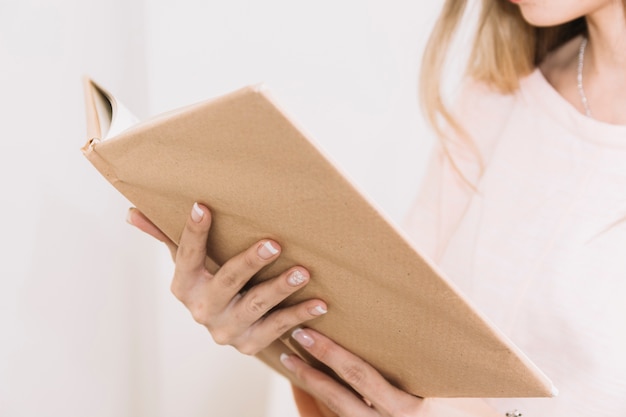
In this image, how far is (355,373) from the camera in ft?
2.07

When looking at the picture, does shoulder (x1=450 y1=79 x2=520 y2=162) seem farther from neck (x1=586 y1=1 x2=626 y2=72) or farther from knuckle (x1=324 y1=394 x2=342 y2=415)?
knuckle (x1=324 y1=394 x2=342 y2=415)

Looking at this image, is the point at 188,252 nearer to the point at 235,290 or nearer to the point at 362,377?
the point at 235,290

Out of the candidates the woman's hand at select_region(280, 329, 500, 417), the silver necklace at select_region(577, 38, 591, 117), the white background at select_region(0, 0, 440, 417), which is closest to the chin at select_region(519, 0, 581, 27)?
the silver necklace at select_region(577, 38, 591, 117)

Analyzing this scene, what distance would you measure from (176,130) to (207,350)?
31.3 inches

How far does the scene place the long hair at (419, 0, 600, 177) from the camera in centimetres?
96

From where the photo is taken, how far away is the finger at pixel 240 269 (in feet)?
1.79

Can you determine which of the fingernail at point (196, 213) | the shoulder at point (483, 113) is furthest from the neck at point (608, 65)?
the fingernail at point (196, 213)

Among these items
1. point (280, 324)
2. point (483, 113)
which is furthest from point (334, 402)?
point (483, 113)

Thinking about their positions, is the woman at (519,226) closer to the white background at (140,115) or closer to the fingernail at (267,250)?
the fingernail at (267,250)

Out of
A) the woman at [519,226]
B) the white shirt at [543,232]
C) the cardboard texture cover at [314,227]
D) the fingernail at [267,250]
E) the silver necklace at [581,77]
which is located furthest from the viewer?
the silver necklace at [581,77]

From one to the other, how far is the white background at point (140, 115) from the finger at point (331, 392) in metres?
0.22

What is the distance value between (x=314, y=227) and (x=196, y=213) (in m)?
0.11

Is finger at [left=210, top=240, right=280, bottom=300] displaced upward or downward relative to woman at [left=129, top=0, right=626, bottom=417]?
upward

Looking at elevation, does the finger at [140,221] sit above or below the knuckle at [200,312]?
above
